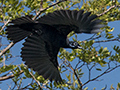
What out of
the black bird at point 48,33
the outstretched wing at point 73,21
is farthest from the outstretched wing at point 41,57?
the outstretched wing at point 73,21

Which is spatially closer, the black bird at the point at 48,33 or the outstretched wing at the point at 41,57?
the black bird at the point at 48,33

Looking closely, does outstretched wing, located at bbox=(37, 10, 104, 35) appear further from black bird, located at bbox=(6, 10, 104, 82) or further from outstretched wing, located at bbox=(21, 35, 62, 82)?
outstretched wing, located at bbox=(21, 35, 62, 82)

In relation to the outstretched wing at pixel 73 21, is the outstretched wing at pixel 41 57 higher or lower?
lower

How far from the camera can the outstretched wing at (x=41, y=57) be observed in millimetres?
5758

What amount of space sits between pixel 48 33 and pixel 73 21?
0.82 metres

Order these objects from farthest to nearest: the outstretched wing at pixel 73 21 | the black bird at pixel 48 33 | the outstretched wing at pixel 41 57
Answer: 1. the outstretched wing at pixel 41 57
2. the black bird at pixel 48 33
3. the outstretched wing at pixel 73 21

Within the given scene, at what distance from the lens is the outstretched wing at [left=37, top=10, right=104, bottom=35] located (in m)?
4.45

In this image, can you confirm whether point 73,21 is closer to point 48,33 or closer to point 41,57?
point 48,33

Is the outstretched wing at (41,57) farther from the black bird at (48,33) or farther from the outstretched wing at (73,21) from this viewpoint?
the outstretched wing at (73,21)

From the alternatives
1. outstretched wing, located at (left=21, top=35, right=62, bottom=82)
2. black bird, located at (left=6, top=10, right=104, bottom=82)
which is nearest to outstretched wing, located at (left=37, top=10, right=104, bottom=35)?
black bird, located at (left=6, top=10, right=104, bottom=82)

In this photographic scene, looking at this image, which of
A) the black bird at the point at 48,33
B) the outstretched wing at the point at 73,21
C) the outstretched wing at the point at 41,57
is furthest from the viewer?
the outstretched wing at the point at 41,57

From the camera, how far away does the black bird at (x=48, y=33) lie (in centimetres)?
456

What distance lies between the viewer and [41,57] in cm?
602

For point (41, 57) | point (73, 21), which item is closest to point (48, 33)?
point (73, 21)
